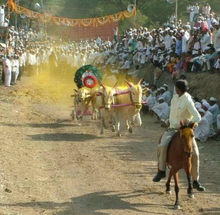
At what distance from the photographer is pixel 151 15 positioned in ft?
152

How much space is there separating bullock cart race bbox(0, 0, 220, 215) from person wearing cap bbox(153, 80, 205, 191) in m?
0.02

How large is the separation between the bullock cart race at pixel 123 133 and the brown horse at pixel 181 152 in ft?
0.05

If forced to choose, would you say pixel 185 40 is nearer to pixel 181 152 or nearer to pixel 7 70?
pixel 7 70

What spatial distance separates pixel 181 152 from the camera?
8875 millimetres

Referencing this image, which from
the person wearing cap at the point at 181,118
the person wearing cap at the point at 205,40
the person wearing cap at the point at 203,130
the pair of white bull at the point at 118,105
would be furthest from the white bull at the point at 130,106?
the person wearing cap at the point at 181,118

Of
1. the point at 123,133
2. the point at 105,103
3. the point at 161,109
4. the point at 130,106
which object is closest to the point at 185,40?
the point at 161,109

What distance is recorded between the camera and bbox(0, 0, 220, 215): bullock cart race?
357 inches

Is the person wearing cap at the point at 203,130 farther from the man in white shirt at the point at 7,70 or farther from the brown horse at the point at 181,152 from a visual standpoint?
the man in white shirt at the point at 7,70

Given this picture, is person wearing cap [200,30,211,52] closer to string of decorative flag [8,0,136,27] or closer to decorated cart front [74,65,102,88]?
decorated cart front [74,65,102,88]

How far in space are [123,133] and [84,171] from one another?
16.2ft

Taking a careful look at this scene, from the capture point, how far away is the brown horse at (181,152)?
8578 millimetres

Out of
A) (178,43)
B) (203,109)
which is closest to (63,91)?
(178,43)

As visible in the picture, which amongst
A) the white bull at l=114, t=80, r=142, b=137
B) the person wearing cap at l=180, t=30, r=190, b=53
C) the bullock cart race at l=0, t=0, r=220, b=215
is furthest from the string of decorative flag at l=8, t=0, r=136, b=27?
the white bull at l=114, t=80, r=142, b=137

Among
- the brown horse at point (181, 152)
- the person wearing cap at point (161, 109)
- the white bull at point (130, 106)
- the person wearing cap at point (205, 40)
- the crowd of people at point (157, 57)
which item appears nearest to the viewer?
the brown horse at point (181, 152)
